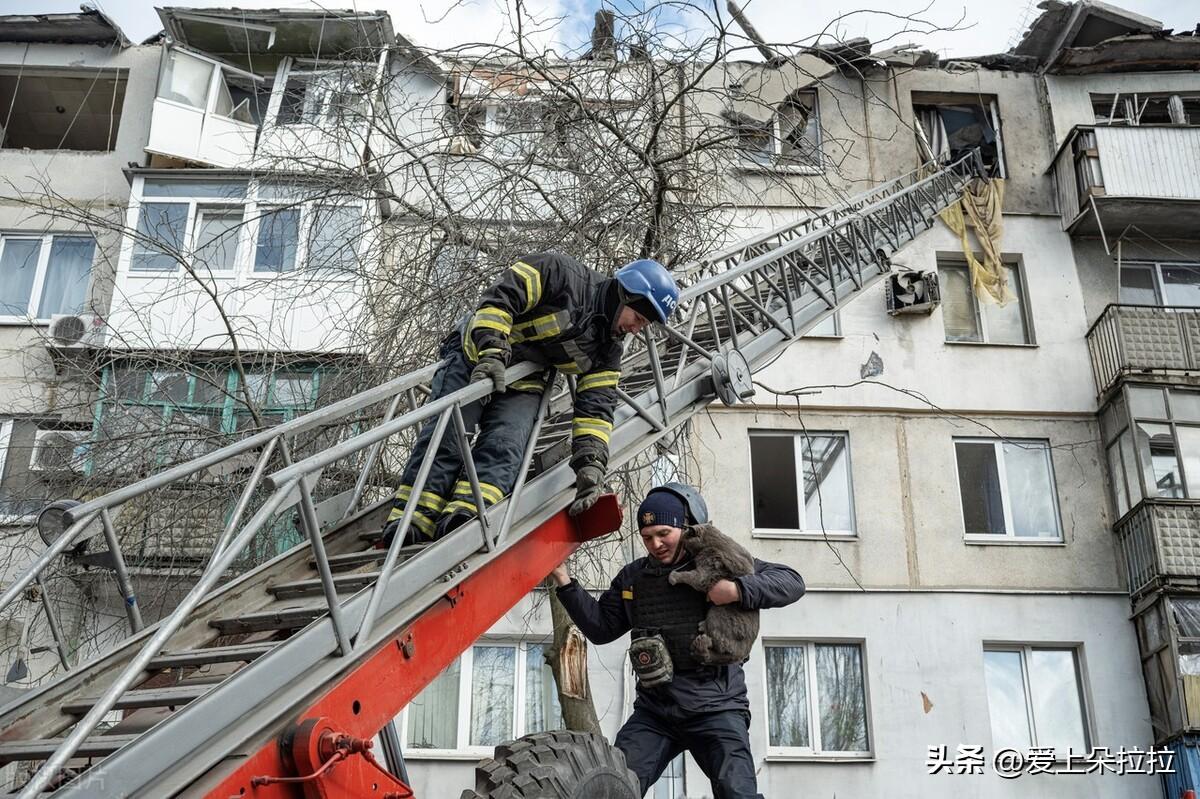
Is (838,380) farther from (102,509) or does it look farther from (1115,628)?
(102,509)

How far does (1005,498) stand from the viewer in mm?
14078

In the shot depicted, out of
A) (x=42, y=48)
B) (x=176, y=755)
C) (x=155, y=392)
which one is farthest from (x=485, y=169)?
(x=42, y=48)

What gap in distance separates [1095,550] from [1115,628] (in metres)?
1.02

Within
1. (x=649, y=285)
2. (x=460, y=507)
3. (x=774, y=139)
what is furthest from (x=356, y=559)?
(x=774, y=139)

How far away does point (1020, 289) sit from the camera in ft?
51.9

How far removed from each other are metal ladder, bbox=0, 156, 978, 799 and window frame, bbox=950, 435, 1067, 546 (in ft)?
31.0

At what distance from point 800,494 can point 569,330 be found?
32.8ft

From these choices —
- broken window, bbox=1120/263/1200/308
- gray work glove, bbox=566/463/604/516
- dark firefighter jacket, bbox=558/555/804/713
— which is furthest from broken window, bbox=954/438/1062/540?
gray work glove, bbox=566/463/604/516

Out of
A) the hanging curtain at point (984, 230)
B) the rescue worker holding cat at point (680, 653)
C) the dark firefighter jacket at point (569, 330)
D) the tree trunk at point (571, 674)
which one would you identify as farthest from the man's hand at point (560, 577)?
the hanging curtain at point (984, 230)

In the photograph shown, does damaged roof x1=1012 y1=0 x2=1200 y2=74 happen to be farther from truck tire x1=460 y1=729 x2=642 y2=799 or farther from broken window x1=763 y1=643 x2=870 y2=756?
truck tire x1=460 y1=729 x2=642 y2=799

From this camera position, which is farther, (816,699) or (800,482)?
(800,482)

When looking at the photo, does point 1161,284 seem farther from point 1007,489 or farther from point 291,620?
point 291,620

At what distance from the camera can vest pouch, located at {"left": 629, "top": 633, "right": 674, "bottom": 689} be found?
4590 millimetres

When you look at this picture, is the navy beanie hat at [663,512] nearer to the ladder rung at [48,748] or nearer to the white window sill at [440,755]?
the ladder rung at [48,748]
